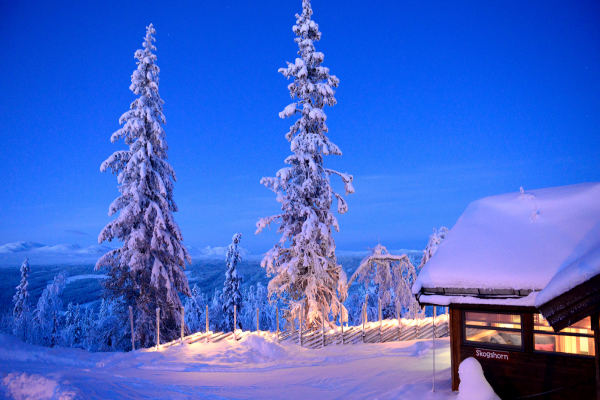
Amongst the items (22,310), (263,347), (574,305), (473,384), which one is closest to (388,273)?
(263,347)

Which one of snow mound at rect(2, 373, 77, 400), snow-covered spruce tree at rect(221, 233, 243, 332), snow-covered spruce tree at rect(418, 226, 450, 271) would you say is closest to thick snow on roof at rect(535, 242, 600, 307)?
snow mound at rect(2, 373, 77, 400)

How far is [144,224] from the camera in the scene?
60.8 feet

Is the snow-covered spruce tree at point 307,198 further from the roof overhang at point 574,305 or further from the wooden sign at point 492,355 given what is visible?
the roof overhang at point 574,305

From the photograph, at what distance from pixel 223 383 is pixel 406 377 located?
5.33m

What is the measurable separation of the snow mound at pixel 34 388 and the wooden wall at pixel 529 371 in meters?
9.09

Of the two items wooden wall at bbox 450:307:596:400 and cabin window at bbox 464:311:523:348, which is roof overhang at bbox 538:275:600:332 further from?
cabin window at bbox 464:311:523:348

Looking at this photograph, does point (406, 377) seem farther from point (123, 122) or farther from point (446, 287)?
point (123, 122)

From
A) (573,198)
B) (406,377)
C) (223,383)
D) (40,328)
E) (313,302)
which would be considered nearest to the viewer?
(573,198)

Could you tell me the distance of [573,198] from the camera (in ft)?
30.3

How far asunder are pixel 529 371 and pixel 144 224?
54.6 ft

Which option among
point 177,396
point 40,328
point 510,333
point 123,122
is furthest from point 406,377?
point 40,328

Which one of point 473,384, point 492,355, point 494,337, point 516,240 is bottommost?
point 473,384

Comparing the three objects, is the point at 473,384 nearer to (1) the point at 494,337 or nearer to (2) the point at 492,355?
(2) the point at 492,355

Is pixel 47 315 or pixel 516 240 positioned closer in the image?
pixel 516 240
